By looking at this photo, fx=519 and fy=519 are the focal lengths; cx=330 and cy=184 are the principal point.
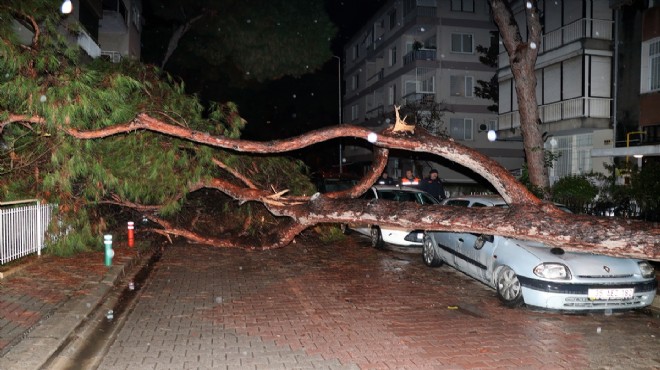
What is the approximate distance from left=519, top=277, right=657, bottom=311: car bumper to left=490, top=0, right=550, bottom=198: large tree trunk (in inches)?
328

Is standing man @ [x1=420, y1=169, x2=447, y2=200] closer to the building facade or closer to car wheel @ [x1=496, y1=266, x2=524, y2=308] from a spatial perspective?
the building facade

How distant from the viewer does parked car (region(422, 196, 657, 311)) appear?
273 inches

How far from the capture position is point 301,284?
9102 millimetres

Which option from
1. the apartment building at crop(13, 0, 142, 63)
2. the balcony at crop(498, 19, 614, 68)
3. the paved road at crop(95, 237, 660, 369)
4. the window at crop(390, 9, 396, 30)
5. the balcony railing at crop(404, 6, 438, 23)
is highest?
the window at crop(390, 9, 396, 30)

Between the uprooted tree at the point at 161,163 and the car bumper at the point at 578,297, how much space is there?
3.83 feet

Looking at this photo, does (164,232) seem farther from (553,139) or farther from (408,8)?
(408,8)

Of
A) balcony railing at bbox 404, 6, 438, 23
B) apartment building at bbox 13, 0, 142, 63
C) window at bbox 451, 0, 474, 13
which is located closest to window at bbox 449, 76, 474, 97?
window at bbox 451, 0, 474, 13

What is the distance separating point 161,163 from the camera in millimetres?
10766

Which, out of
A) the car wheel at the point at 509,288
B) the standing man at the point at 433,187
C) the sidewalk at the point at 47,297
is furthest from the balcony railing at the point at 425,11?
the car wheel at the point at 509,288

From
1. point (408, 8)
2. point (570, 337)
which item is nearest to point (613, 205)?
point (570, 337)

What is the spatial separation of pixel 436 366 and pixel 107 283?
5642 mm

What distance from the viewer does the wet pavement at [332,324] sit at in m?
5.42

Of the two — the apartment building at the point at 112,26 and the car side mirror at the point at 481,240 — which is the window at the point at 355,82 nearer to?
the apartment building at the point at 112,26

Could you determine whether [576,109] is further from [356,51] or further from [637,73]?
[356,51]
